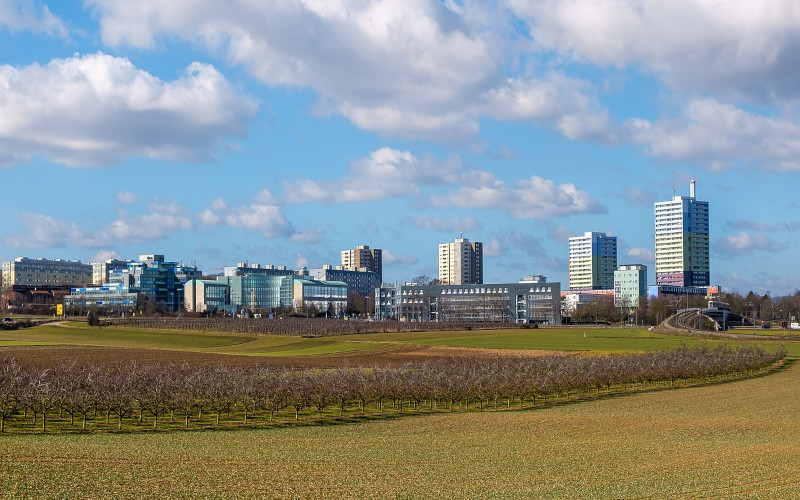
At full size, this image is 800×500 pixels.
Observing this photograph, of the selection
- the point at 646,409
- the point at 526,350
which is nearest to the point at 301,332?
the point at 526,350

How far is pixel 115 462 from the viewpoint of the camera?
80.9 feet

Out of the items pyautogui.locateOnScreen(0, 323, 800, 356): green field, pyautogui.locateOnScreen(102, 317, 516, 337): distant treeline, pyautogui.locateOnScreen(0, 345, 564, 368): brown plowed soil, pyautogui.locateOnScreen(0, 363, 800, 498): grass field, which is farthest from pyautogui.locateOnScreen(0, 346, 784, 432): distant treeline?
pyautogui.locateOnScreen(102, 317, 516, 337): distant treeline

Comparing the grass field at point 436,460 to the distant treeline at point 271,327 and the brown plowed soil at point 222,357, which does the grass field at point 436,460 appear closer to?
the brown plowed soil at point 222,357

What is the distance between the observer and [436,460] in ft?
91.8

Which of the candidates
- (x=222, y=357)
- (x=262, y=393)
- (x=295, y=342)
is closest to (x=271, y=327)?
(x=295, y=342)

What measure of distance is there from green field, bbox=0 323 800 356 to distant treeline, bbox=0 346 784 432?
4323 centimetres

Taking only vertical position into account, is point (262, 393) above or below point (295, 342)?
A: above

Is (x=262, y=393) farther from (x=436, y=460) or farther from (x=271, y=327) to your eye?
(x=271, y=327)

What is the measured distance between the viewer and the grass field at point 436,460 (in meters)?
21.9

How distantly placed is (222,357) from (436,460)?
2584 inches

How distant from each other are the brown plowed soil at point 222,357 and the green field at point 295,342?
27.9 feet

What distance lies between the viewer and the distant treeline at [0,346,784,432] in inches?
1547

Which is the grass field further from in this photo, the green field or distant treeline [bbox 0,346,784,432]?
the green field

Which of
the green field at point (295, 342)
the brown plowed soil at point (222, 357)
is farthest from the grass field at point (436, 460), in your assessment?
the green field at point (295, 342)
